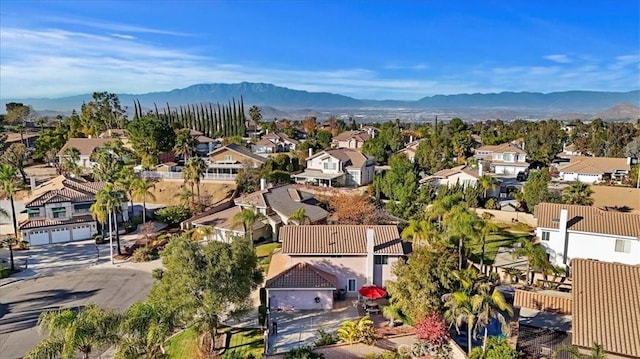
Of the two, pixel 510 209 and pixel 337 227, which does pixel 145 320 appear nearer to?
pixel 337 227

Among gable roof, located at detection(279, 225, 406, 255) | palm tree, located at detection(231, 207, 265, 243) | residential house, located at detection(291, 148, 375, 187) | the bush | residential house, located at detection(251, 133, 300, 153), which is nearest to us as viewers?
gable roof, located at detection(279, 225, 406, 255)

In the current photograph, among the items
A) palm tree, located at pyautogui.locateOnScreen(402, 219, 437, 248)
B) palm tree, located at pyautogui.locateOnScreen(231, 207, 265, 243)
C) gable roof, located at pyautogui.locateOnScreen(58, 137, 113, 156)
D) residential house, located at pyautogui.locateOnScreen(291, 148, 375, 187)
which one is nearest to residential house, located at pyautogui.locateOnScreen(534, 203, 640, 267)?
palm tree, located at pyautogui.locateOnScreen(402, 219, 437, 248)

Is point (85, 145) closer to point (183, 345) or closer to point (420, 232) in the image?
point (183, 345)

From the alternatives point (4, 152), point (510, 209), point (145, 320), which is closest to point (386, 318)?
point (145, 320)

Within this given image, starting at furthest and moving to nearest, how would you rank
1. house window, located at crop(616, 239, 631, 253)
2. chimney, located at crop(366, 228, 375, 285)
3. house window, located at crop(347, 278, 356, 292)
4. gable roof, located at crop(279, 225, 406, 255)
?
1. house window, located at crop(616, 239, 631, 253)
2. house window, located at crop(347, 278, 356, 292)
3. gable roof, located at crop(279, 225, 406, 255)
4. chimney, located at crop(366, 228, 375, 285)

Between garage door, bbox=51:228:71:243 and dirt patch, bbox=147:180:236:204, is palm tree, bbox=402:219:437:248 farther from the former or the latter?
garage door, bbox=51:228:71:243

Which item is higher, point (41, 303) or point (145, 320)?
point (145, 320)

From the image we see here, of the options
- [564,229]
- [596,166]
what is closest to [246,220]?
[564,229]
